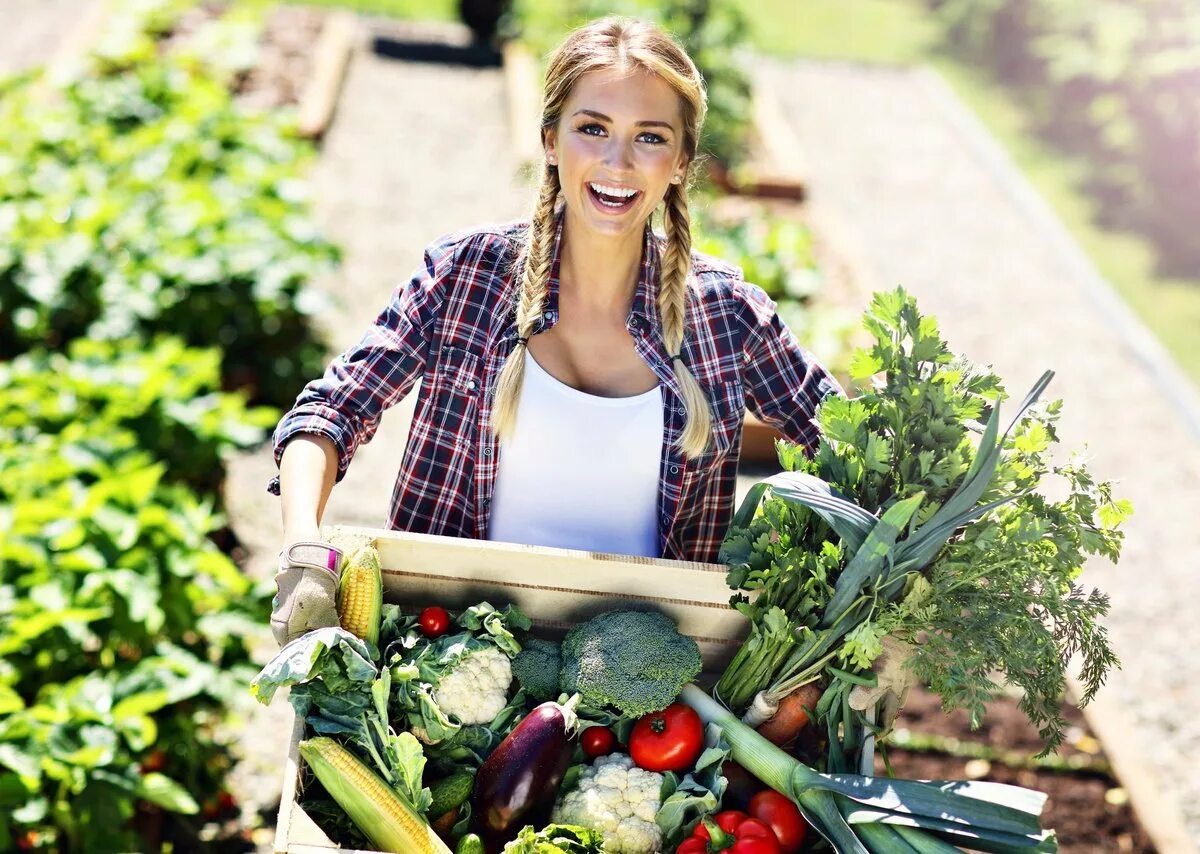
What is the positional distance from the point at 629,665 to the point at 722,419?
665mm

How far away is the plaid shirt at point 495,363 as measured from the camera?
8.20ft

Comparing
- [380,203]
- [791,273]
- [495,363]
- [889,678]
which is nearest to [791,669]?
[889,678]

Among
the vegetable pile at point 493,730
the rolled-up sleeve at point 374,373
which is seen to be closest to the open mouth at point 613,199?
the rolled-up sleeve at point 374,373

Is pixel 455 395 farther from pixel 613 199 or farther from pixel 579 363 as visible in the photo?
pixel 613 199

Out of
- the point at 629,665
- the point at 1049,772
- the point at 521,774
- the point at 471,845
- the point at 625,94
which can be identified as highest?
the point at 625,94

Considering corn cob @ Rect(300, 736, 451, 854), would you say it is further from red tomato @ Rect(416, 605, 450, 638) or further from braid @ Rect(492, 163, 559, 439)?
braid @ Rect(492, 163, 559, 439)

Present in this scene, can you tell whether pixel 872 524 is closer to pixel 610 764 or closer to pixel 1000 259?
pixel 610 764

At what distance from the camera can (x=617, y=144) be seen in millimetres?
2332

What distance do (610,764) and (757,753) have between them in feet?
0.80

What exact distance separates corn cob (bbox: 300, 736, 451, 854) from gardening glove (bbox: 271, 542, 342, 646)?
0.18 metres

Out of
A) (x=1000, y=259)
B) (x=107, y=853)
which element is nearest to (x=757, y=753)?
(x=107, y=853)

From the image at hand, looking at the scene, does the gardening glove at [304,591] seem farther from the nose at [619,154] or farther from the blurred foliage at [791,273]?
the blurred foliage at [791,273]

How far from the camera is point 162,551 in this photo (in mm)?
3535

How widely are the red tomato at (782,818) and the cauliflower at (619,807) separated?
0.55ft
